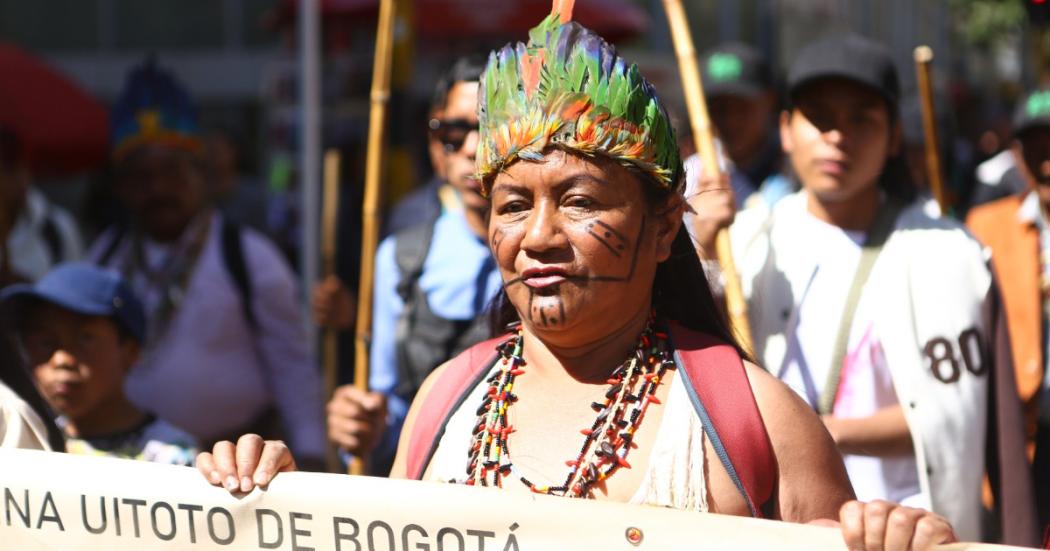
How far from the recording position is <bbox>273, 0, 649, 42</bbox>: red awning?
11.6 metres

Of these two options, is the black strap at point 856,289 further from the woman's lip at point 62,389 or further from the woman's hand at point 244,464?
the woman's lip at point 62,389

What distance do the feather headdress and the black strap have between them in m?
1.40

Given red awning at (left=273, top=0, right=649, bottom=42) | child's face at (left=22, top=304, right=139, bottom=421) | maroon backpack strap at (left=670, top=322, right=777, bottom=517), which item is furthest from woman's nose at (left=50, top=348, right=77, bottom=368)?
red awning at (left=273, top=0, right=649, bottom=42)

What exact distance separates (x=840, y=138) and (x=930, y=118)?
1175 millimetres

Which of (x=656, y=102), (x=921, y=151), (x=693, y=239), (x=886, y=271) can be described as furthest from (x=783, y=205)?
(x=921, y=151)

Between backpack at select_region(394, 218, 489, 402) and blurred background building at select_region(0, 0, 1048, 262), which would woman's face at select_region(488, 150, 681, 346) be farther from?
blurred background building at select_region(0, 0, 1048, 262)

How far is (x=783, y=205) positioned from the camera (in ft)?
13.4

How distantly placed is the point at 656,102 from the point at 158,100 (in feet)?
12.3

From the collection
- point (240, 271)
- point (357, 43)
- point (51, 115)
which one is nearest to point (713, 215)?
point (240, 271)

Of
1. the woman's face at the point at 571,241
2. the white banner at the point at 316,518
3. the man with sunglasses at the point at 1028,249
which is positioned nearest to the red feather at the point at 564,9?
the woman's face at the point at 571,241

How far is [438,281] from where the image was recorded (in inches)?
171

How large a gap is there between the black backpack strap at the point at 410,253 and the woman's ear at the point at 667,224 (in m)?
1.88

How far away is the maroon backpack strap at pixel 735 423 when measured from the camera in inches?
92.1

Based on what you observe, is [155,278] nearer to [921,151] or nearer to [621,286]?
[621,286]
